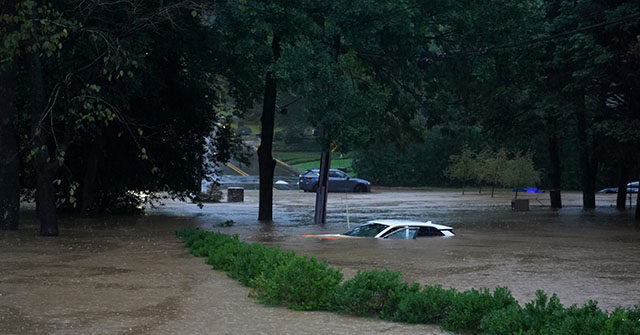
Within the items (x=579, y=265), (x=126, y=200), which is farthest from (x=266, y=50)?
(x=579, y=265)

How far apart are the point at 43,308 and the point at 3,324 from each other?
1.28 metres

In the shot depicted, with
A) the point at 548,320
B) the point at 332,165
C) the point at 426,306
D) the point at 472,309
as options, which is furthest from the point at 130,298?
the point at 332,165

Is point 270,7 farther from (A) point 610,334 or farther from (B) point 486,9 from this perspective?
(A) point 610,334

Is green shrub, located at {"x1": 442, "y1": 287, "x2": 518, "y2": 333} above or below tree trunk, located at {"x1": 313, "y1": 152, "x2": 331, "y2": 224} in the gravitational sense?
below

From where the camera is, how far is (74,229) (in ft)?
87.5

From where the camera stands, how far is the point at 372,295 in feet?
38.3

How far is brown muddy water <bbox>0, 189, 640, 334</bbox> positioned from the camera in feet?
36.6

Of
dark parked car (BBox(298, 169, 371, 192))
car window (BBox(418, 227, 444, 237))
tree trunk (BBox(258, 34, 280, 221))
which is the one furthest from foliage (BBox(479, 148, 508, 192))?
car window (BBox(418, 227, 444, 237))

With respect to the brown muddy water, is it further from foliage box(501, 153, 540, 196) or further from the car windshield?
foliage box(501, 153, 540, 196)

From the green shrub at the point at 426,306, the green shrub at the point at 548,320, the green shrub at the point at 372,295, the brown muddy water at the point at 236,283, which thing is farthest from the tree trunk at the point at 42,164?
the green shrub at the point at 548,320

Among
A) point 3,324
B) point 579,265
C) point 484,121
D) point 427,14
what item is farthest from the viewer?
point 484,121

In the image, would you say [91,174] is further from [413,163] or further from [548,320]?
[413,163]

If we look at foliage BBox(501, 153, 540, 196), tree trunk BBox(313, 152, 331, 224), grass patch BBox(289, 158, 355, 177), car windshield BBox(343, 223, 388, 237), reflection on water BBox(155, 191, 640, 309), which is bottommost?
reflection on water BBox(155, 191, 640, 309)

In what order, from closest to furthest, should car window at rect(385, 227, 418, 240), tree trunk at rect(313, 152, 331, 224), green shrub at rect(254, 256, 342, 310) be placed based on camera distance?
green shrub at rect(254, 256, 342, 310) → car window at rect(385, 227, 418, 240) → tree trunk at rect(313, 152, 331, 224)
